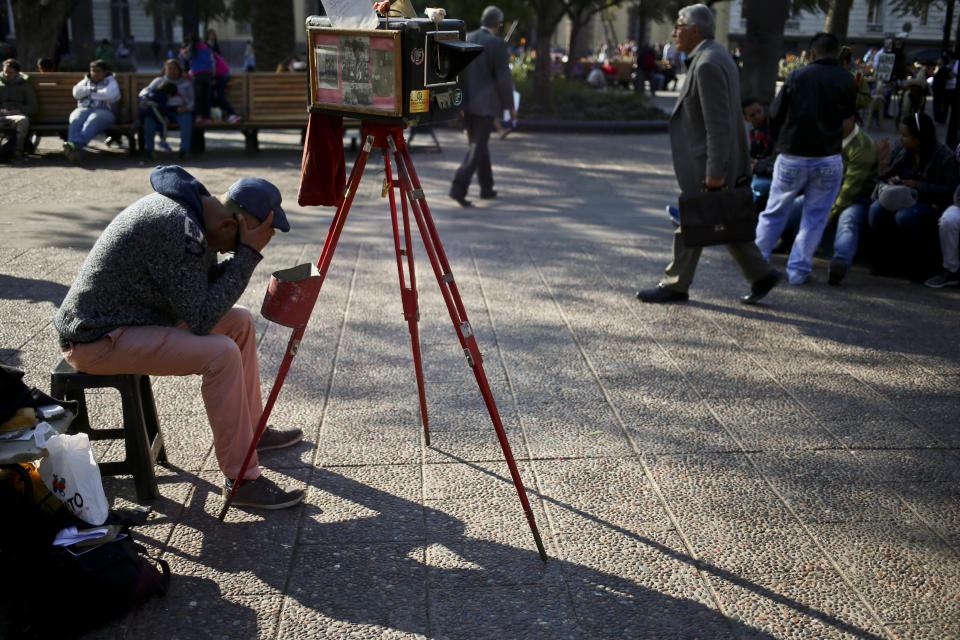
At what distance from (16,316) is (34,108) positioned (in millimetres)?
8162

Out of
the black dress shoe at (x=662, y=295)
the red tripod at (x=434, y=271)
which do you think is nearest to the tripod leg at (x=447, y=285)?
the red tripod at (x=434, y=271)

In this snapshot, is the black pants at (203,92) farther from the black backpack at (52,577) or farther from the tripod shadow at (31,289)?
the black backpack at (52,577)

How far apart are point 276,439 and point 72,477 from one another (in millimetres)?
1271

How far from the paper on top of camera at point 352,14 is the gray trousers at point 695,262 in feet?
11.6

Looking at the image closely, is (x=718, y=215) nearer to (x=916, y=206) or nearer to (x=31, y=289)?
(x=916, y=206)

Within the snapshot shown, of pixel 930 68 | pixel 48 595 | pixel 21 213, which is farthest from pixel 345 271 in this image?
pixel 930 68

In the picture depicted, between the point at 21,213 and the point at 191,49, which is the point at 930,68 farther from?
the point at 21,213

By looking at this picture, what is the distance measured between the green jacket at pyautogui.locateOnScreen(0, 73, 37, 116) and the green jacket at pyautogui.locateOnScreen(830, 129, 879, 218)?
10244 mm

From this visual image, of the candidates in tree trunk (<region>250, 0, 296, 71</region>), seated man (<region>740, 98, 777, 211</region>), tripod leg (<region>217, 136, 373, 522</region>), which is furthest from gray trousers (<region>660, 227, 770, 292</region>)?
tree trunk (<region>250, 0, 296, 71</region>)

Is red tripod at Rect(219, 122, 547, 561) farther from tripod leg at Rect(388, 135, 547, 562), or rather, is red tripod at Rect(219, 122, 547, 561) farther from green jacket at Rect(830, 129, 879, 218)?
green jacket at Rect(830, 129, 879, 218)

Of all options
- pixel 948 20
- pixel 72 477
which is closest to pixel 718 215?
pixel 72 477

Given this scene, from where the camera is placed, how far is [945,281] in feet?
23.2

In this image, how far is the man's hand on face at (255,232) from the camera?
11.2 ft

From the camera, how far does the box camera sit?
3174mm
